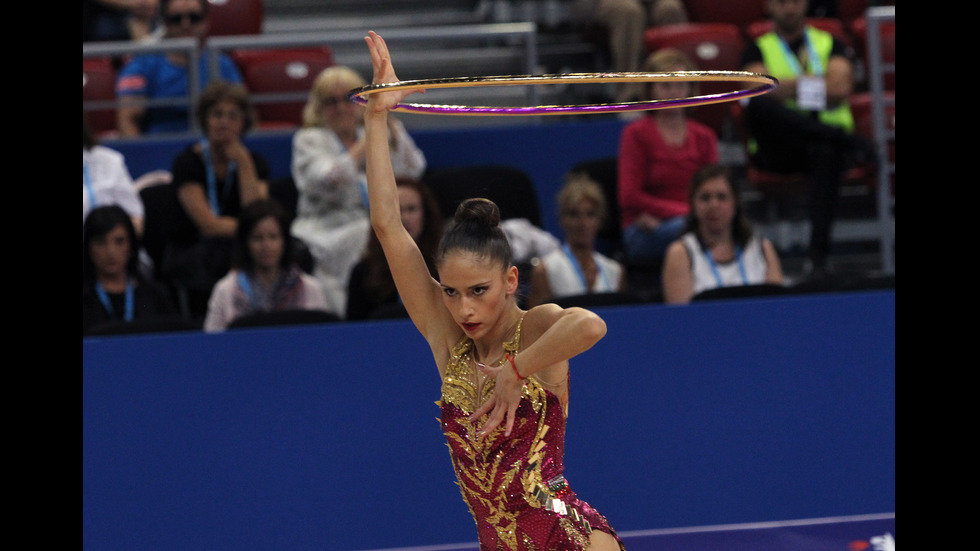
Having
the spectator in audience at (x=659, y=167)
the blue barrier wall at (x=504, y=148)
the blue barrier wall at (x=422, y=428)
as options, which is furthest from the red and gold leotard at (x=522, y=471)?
the blue barrier wall at (x=504, y=148)

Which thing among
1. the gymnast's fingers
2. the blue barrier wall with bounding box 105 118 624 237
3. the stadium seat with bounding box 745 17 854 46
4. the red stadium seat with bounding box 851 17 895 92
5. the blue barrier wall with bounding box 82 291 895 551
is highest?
the stadium seat with bounding box 745 17 854 46

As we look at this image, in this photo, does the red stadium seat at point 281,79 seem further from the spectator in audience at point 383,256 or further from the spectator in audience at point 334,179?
the spectator in audience at point 383,256

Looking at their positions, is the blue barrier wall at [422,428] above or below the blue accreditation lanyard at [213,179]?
below

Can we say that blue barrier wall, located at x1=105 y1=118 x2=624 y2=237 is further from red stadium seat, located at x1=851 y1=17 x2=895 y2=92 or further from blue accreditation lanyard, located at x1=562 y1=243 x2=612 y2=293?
red stadium seat, located at x1=851 y1=17 x2=895 y2=92

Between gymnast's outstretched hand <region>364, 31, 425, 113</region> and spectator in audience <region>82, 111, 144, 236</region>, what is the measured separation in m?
3.11

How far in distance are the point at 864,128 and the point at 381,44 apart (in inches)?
187

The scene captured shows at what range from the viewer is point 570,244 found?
5.26 meters

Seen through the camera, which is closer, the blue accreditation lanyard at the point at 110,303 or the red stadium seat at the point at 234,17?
the blue accreditation lanyard at the point at 110,303

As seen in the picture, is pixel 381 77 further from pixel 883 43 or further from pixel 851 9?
pixel 851 9

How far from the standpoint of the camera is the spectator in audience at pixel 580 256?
16.9ft

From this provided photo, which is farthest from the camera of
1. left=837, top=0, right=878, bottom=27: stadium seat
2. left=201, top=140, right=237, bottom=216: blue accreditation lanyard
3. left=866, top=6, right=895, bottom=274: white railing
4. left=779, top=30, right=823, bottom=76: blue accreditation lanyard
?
left=837, top=0, right=878, bottom=27: stadium seat

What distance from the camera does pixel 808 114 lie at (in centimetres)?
613

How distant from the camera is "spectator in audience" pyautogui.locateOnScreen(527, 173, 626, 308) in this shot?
516 cm

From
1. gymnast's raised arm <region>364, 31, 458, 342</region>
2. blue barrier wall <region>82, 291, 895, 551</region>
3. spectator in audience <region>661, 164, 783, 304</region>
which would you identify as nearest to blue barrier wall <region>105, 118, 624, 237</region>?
spectator in audience <region>661, 164, 783, 304</region>
